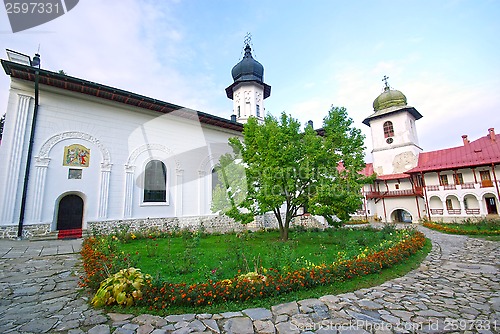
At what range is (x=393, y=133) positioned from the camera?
2531 centimetres

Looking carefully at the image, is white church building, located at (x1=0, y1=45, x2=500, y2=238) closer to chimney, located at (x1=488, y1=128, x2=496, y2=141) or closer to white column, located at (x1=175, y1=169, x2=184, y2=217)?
white column, located at (x1=175, y1=169, x2=184, y2=217)

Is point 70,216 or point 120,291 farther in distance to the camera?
point 70,216

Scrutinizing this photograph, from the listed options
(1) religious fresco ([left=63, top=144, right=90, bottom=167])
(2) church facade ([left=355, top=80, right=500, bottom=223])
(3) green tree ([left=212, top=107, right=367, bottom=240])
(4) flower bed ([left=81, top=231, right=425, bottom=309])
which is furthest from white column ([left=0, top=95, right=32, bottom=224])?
(2) church facade ([left=355, top=80, right=500, bottom=223])

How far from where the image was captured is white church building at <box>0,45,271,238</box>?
359 inches

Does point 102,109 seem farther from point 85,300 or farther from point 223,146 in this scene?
point 85,300

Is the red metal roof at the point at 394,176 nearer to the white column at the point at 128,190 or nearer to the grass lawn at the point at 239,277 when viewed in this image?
the grass lawn at the point at 239,277

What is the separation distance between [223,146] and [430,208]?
65.2ft

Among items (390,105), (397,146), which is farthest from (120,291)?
(390,105)

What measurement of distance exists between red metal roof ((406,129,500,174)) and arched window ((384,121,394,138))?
4.29 meters

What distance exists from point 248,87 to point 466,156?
19423 millimetres

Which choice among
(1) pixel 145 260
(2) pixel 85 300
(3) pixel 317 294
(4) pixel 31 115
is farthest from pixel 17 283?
(4) pixel 31 115

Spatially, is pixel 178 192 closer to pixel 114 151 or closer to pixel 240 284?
pixel 114 151

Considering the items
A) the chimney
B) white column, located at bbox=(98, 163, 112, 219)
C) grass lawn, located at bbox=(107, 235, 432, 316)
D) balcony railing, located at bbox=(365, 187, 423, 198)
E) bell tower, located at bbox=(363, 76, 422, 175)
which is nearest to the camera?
grass lawn, located at bbox=(107, 235, 432, 316)

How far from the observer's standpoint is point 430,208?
21.5 m
